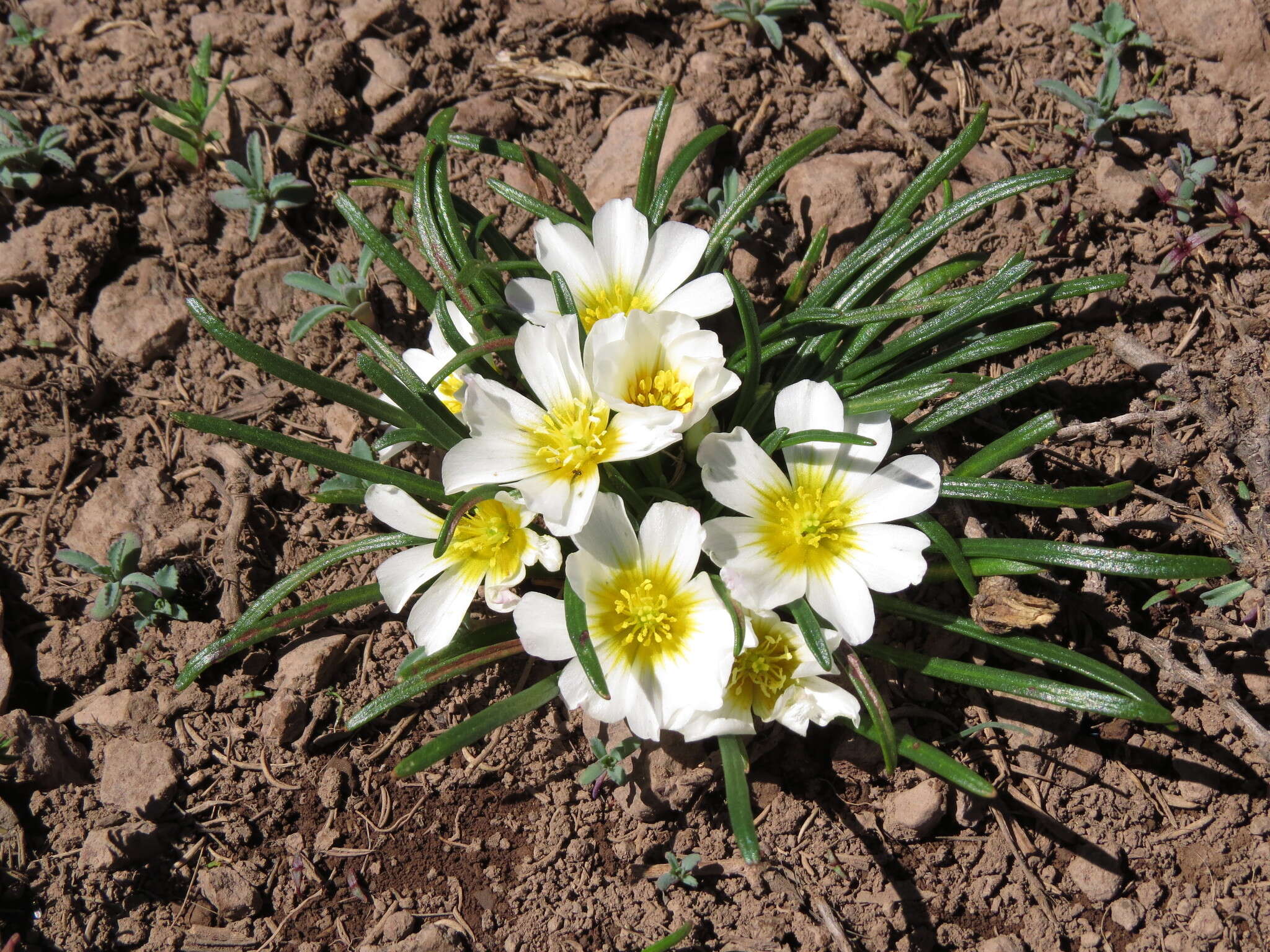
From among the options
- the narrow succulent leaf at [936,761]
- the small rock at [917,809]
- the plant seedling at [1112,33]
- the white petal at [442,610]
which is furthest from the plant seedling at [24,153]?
the plant seedling at [1112,33]

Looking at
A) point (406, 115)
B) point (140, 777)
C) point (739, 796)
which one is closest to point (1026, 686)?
point (739, 796)

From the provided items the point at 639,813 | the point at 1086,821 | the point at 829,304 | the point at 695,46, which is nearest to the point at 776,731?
the point at 639,813

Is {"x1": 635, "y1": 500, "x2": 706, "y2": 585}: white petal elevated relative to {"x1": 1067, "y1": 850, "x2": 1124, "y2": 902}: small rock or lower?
elevated

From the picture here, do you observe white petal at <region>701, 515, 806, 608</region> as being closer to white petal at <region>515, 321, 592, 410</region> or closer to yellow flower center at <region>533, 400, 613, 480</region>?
yellow flower center at <region>533, 400, 613, 480</region>

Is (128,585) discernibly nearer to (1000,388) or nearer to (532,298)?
(532,298)

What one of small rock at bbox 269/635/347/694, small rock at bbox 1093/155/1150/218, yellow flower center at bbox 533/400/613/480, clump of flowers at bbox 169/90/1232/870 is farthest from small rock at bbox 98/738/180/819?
small rock at bbox 1093/155/1150/218

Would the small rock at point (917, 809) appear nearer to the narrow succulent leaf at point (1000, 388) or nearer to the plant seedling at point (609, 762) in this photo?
the plant seedling at point (609, 762)
